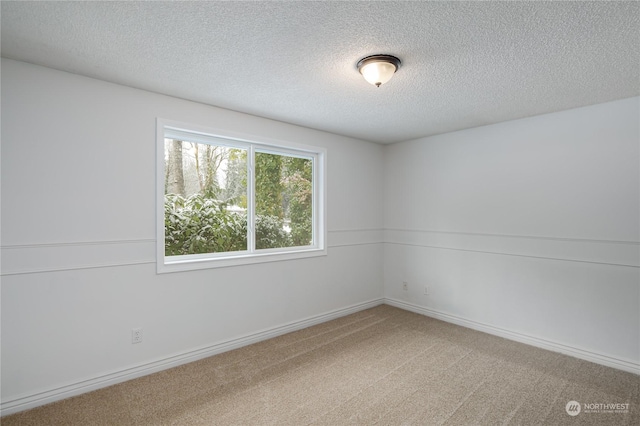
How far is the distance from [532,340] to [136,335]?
149 inches

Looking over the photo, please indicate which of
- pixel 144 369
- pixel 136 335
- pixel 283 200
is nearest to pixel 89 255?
pixel 136 335

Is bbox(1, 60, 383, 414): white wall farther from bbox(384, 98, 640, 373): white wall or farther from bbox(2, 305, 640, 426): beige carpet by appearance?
bbox(384, 98, 640, 373): white wall

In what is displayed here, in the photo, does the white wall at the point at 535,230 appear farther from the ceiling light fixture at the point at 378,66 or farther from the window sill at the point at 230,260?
the ceiling light fixture at the point at 378,66

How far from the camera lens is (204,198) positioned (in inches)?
126

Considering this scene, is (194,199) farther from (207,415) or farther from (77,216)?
(207,415)

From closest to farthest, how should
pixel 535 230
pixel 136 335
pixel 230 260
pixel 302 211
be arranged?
1. pixel 136 335
2. pixel 230 260
3. pixel 535 230
4. pixel 302 211

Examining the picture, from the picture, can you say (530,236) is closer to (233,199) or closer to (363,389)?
(363,389)

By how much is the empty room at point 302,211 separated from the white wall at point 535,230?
2cm

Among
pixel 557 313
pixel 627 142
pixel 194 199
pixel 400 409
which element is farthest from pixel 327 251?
pixel 627 142

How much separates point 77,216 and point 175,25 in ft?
5.22

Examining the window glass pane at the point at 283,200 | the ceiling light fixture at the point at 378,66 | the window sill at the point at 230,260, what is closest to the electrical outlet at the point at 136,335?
the window sill at the point at 230,260

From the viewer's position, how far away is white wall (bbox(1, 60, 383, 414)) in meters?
2.16

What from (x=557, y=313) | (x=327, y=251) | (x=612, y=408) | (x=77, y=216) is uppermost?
(x=77, y=216)

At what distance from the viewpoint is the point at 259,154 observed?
3.59m
